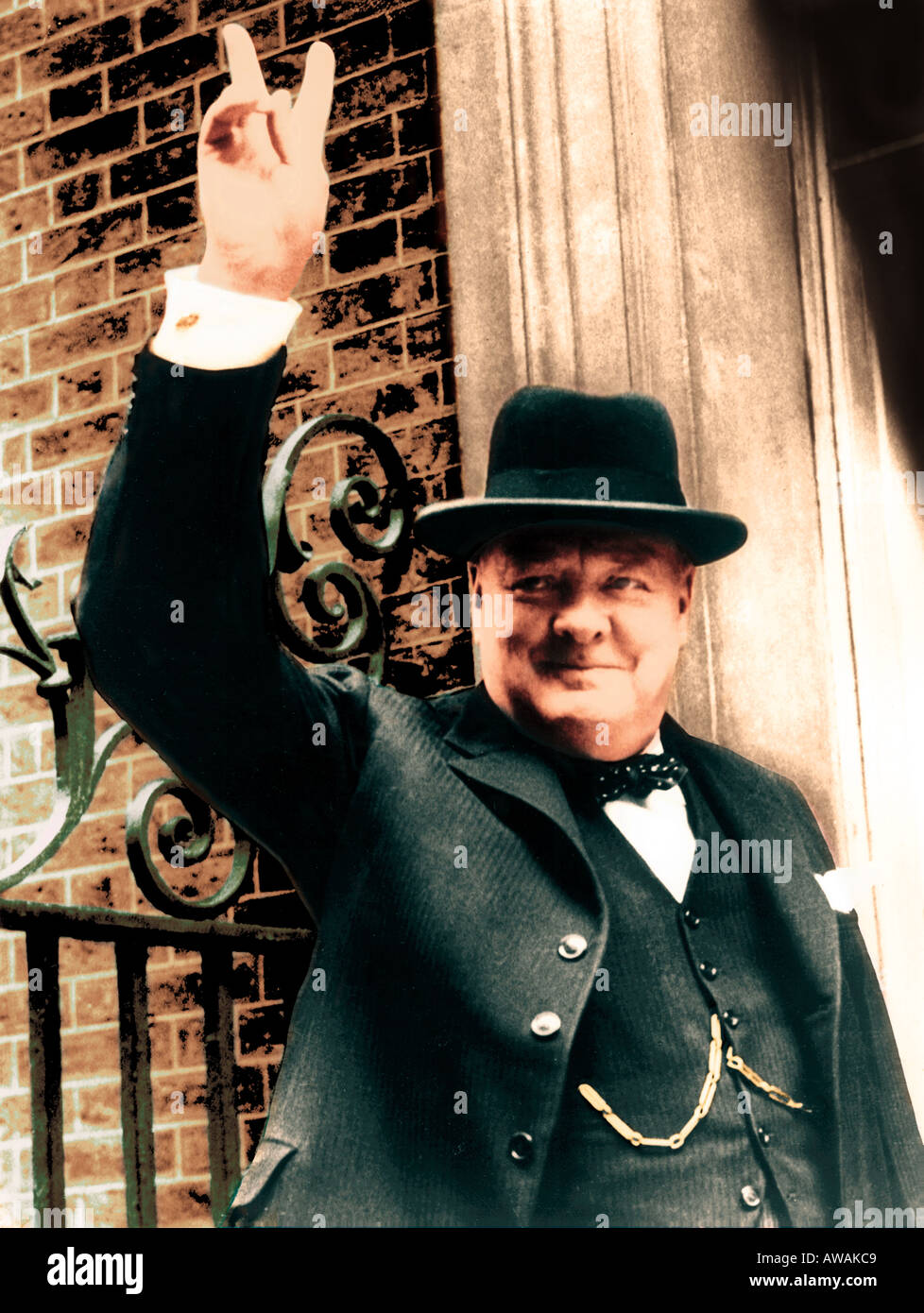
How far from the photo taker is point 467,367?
343 centimetres

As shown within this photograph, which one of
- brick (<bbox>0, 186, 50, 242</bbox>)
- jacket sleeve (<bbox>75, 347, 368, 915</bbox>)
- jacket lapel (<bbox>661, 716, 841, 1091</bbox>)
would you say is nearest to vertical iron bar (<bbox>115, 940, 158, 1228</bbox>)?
jacket sleeve (<bbox>75, 347, 368, 915</bbox>)

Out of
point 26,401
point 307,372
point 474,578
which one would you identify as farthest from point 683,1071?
point 26,401

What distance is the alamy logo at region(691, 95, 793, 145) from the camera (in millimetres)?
3414

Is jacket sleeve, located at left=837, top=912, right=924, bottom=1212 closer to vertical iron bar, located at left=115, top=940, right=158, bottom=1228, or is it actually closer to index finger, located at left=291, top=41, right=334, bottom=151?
vertical iron bar, located at left=115, top=940, right=158, bottom=1228

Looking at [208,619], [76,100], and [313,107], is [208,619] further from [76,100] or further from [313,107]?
[76,100]

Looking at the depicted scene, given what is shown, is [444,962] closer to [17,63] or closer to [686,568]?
[686,568]

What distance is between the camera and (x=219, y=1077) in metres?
2.69

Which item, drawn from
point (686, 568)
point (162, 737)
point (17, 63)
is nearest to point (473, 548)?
point (686, 568)

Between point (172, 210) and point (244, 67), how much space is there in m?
1.70

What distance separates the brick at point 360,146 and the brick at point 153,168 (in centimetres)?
39

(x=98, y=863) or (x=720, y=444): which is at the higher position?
(x=720, y=444)

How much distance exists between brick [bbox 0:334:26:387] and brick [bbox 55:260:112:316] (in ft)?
0.47

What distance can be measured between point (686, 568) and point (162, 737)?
885 millimetres

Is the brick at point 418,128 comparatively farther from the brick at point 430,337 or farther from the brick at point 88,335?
the brick at point 88,335
